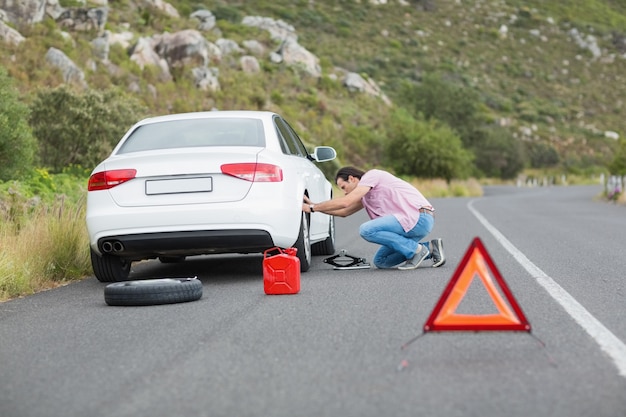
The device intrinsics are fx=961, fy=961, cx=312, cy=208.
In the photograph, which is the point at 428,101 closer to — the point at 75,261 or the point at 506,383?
the point at 75,261

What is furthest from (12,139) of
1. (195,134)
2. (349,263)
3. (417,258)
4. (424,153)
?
(424,153)

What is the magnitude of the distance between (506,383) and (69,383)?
2.29 meters

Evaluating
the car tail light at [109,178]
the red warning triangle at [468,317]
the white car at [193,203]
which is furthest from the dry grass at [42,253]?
the red warning triangle at [468,317]

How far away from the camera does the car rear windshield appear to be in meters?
9.72

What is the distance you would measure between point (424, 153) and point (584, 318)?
138 ft

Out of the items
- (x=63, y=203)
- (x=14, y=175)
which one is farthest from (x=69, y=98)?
(x=63, y=203)

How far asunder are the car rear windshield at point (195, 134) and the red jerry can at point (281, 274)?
1.66 meters

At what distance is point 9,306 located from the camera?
26.9 ft

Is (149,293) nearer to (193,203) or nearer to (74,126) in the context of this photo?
(193,203)

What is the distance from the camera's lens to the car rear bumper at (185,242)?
8.91 meters

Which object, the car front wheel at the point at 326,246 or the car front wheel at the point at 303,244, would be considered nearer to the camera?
the car front wheel at the point at 303,244

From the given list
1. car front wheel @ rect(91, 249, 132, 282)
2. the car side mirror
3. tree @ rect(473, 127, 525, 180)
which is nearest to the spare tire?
car front wheel @ rect(91, 249, 132, 282)

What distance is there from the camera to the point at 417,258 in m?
10.4

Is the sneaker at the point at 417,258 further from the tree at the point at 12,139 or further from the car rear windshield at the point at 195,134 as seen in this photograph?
the tree at the point at 12,139
